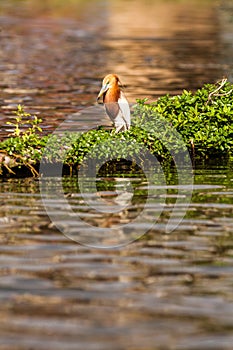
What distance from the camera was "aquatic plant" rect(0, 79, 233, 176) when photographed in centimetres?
1392

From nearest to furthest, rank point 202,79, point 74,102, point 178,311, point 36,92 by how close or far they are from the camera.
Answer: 1. point 178,311
2. point 74,102
3. point 36,92
4. point 202,79

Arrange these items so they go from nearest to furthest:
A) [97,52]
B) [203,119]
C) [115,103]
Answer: [115,103], [203,119], [97,52]

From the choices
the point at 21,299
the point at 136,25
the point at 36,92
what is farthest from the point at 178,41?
the point at 21,299

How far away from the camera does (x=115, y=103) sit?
14742mm

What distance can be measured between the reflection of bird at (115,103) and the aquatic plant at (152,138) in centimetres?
20

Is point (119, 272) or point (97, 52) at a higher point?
point (97, 52)

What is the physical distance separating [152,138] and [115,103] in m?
0.83

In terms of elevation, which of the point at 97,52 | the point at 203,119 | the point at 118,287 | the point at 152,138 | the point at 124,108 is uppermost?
the point at 97,52

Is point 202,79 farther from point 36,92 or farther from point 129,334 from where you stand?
point 129,334

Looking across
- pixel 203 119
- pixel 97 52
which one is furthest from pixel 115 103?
pixel 97 52

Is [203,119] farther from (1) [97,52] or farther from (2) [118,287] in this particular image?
(1) [97,52]

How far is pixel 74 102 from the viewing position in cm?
2317

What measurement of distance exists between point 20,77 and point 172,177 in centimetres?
1559

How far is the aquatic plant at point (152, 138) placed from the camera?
45.7 feet
